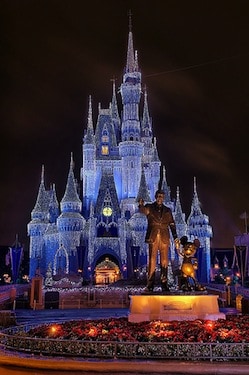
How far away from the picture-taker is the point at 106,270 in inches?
2714

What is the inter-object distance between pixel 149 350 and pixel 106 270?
2336 inches

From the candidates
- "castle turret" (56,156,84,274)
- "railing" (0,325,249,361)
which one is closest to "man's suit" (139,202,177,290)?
"railing" (0,325,249,361)

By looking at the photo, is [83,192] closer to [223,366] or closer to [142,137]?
[142,137]

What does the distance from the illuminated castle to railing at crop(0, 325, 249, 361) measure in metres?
51.2

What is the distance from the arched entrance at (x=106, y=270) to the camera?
68675 mm

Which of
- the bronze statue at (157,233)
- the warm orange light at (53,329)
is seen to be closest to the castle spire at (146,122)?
the bronze statue at (157,233)

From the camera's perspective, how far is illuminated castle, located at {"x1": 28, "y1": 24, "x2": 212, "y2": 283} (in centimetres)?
6562

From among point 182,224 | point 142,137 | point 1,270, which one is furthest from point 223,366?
point 1,270

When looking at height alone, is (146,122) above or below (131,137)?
above

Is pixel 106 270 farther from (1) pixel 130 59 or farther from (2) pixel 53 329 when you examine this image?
(2) pixel 53 329

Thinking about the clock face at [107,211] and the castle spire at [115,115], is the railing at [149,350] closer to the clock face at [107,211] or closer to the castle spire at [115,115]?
the clock face at [107,211]

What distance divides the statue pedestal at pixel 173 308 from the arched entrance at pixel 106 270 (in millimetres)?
54364

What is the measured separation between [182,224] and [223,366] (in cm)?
6049

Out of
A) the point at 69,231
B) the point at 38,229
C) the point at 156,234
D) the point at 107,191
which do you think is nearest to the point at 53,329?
the point at 156,234
